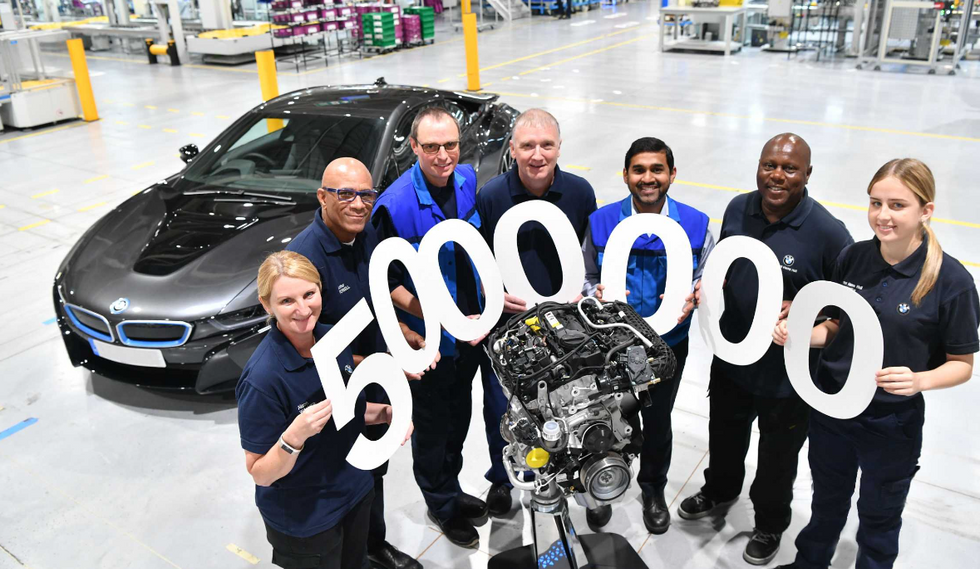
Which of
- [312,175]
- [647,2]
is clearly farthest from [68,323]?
[647,2]

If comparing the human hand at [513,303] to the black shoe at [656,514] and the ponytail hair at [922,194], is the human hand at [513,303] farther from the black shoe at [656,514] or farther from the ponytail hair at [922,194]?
the ponytail hair at [922,194]

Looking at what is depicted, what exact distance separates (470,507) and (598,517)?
58 centimetres

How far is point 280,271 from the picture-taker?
6.99 ft

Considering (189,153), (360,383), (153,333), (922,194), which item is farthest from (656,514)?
(189,153)

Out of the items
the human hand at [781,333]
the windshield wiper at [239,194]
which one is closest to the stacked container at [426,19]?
the windshield wiper at [239,194]

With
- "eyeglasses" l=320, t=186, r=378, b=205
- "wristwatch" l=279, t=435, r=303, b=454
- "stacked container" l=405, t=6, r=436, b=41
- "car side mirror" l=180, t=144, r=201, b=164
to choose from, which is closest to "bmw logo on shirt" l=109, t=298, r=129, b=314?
"car side mirror" l=180, t=144, r=201, b=164

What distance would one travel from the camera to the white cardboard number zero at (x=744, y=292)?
2562 mm

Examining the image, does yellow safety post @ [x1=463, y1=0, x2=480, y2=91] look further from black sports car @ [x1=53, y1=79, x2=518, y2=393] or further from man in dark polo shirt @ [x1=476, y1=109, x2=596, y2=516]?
man in dark polo shirt @ [x1=476, y1=109, x2=596, y2=516]

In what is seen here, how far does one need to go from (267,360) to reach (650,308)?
5.07 ft

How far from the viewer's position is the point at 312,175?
15.9 ft

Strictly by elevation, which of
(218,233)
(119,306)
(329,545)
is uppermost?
(218,233)

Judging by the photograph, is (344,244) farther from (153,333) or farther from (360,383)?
(153,333)

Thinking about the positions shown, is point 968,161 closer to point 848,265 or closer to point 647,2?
point 848,265

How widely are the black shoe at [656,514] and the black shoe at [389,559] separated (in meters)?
1.03
